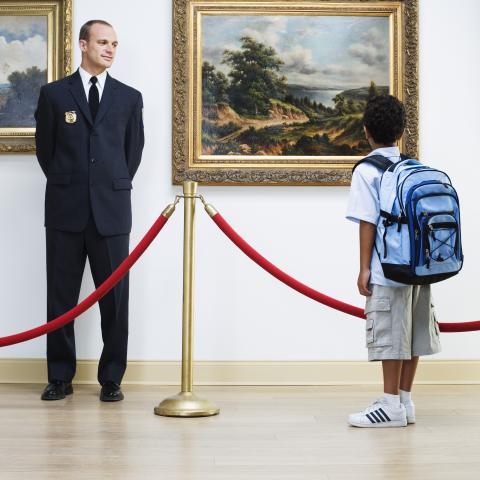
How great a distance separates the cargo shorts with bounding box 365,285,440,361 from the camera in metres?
4.08

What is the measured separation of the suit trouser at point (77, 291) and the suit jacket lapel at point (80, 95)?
0.63 meters

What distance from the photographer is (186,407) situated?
4.48 metres

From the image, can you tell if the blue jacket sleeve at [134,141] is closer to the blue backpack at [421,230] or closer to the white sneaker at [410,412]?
the blue backpack at [421,230]

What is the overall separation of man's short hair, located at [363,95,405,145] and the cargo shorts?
0.74 meters

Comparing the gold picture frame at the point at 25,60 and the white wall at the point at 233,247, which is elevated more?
the gold picture frame at the point at 25,60

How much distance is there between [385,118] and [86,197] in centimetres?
186

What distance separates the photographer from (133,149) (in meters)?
5.30

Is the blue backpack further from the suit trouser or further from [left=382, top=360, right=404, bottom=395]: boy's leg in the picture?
the suit trouser

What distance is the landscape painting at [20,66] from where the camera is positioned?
5660 millimetres

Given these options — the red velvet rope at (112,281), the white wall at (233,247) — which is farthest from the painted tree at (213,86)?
the red velvet rope at (112,281)

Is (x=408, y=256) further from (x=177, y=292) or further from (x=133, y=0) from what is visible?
(x=133, y=0)

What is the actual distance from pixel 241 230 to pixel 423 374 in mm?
1511

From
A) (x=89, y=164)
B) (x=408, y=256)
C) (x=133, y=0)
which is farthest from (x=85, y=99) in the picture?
(x=408, y=256)

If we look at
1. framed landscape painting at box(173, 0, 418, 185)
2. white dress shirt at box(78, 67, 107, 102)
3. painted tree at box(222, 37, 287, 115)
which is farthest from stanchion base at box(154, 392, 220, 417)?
painted tree at box(222, 37, 287, 115)
